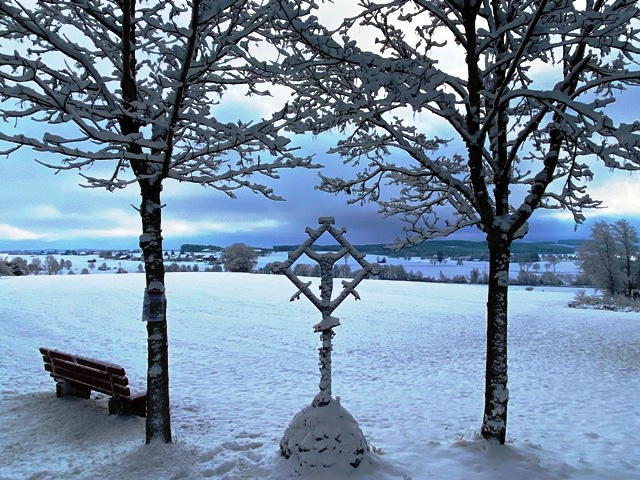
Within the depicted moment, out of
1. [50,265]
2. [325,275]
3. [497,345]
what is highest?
[325,275]

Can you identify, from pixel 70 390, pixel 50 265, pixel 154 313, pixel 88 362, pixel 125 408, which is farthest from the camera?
pixel 50 265

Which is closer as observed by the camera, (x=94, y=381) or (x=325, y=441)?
(x=325, y=441)

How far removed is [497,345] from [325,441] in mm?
2437

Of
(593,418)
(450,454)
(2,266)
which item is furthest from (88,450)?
(2,266)

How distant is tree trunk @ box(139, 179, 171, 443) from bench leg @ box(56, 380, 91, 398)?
3.10 metres

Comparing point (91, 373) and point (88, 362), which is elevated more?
point (88, 362)

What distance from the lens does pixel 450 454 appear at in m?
5.08

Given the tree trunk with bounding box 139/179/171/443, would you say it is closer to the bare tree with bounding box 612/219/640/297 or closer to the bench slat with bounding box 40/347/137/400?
the bench slat with bounding box 40/347/137/400

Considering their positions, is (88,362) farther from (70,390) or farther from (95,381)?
(70,390)

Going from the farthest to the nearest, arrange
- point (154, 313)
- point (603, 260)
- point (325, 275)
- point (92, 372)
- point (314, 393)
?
point (603, 260) → point (314, 393) → point (92, 372) → point (154, 313) → point (325, 275)

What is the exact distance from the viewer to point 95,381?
670 centimetres

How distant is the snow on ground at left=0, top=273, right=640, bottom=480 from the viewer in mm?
4859

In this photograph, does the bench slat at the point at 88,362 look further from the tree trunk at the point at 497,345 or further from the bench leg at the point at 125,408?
the tree trunk at the point at 497,345

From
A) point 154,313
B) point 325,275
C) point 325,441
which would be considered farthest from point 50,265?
point 325,441
